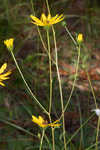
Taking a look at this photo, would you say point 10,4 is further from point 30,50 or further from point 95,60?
point 95,60

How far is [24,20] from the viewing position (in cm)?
168

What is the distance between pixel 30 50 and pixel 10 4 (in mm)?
318

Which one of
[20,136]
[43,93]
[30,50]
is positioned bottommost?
[20,136]

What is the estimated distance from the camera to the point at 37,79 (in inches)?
51.9

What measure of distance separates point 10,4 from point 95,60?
0.61 m

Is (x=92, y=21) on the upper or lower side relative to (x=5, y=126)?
upper

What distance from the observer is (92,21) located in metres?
1.60

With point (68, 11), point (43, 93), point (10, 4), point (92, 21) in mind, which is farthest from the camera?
point (68, 11)

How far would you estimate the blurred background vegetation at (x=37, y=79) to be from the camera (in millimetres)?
1014

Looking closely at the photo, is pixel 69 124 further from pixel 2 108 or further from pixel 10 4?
pixel 10 4

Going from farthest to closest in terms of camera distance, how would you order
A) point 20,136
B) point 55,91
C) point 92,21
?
1. point 92,21
2. point 20,136
3. point 55,91

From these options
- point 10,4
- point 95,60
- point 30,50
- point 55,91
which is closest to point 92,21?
point 95,60

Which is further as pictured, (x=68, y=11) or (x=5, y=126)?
(x=68, y=11)

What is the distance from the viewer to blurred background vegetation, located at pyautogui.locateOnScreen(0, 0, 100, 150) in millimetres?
1014
